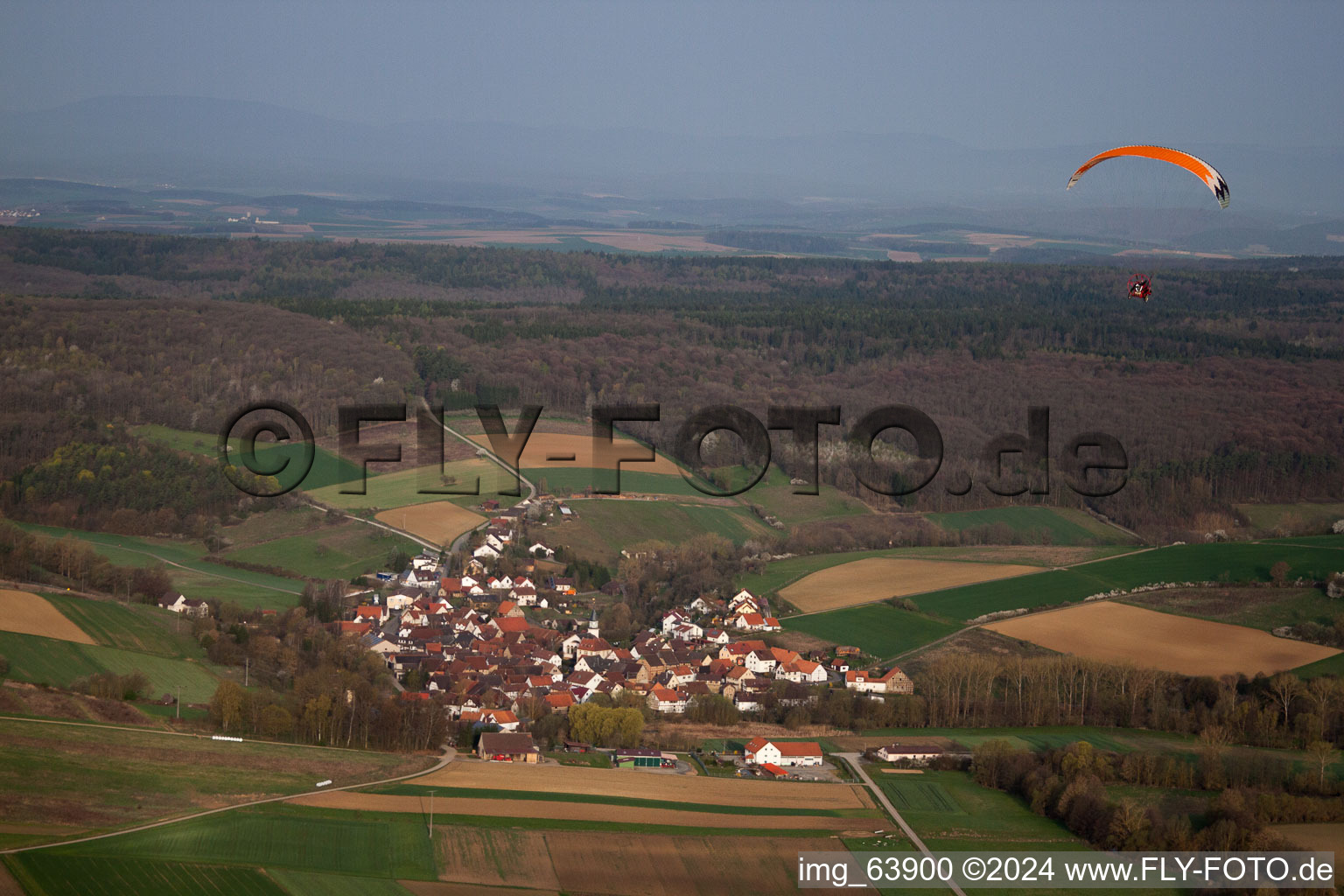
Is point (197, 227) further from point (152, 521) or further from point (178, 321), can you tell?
point (152, 521)

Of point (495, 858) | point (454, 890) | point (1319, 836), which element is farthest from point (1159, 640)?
point (454, 890)

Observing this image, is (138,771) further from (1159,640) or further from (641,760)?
(1159,640)

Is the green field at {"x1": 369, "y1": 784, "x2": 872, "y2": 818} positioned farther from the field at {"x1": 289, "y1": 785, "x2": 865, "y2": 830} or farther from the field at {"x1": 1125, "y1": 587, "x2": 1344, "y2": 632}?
the field at {"x1": 1125, "y1": 587, "x2": 1344, "y2": 632}

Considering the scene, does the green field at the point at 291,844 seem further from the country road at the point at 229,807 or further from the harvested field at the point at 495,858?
the harvested field at the point at 495,858

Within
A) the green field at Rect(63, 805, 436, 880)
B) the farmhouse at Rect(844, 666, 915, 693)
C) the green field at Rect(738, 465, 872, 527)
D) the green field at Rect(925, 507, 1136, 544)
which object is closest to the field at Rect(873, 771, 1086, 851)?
the farmhouse at Rect(844, 666, 915, 693)

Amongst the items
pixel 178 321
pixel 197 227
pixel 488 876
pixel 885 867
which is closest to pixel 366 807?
pixel 488 876

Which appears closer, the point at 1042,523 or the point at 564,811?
the point at 564,811
